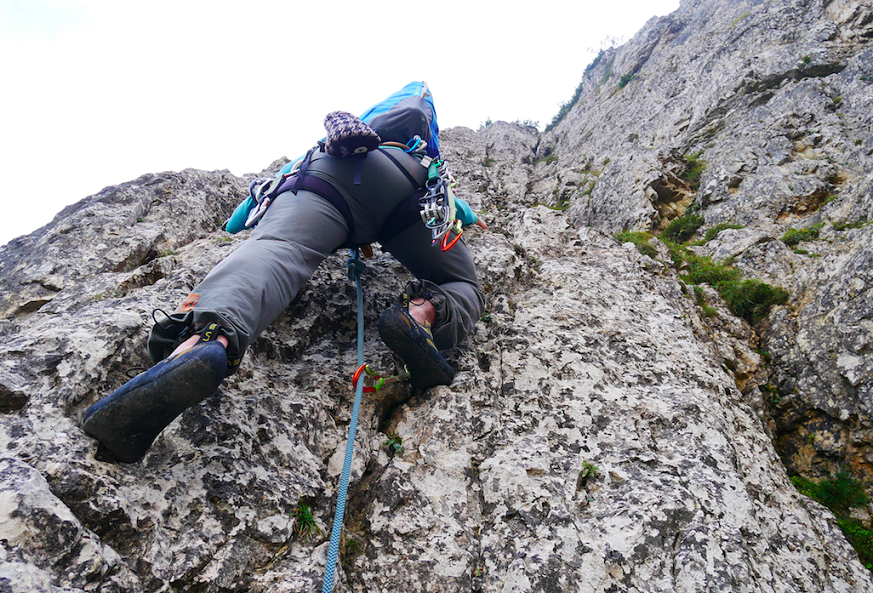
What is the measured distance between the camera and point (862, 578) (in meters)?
2.78

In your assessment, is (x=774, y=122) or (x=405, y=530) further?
(x=774, y=122)

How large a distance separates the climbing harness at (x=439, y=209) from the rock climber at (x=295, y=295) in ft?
0.35

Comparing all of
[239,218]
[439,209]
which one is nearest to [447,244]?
[439,209]

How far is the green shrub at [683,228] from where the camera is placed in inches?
373

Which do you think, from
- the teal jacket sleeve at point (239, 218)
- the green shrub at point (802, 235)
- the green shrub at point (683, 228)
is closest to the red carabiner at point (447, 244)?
the teal jacket sleeve at point (239, 218)

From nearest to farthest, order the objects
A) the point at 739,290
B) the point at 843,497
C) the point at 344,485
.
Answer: the point at 344,485 < the point at 843,497 < the point at 739,290

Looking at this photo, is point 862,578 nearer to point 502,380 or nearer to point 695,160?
point 502,380

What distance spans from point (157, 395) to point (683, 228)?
10.5 metres

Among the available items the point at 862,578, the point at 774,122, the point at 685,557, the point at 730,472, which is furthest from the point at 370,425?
the point at 774,122

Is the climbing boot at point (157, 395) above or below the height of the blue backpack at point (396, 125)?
below

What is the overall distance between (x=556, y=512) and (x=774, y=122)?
13.4 meters

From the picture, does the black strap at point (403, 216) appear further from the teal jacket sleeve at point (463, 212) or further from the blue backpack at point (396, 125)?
the teal jacket sleeve at point (463, 212)

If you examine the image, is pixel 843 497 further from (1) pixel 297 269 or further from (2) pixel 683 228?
(2) pixel 683 228

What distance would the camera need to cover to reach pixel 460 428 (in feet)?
10.2
